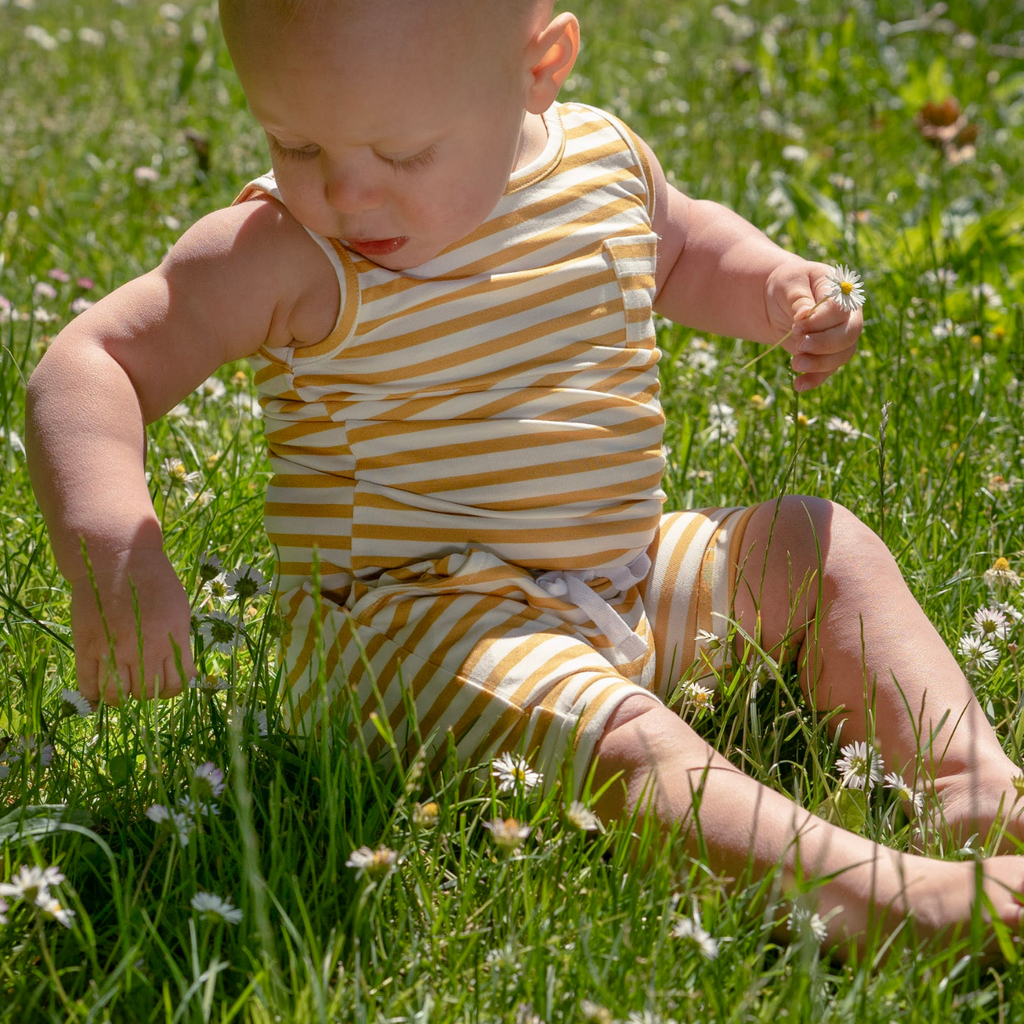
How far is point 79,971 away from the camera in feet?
4.47

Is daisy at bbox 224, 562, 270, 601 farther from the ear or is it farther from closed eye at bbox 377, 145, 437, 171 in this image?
the ear

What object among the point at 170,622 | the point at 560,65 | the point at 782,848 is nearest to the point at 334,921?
the point at 170,622

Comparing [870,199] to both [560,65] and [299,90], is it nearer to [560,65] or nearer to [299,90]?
[560,65]

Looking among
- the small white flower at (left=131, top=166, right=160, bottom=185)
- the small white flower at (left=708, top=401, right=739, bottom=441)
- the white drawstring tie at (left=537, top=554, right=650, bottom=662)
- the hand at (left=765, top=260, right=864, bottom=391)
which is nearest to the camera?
the white drawstring tie at (left=537, top=554, right=650, bottom=662)

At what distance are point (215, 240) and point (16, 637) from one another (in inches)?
25.5

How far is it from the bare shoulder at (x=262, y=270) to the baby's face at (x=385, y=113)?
0.20ft

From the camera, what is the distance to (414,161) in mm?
1718

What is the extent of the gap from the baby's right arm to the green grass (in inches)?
4.3

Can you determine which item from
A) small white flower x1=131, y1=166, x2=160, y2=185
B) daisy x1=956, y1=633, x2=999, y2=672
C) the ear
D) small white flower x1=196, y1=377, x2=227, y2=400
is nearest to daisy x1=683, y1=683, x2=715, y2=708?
daisy x1=956, y1=633, x2=999, y2=672

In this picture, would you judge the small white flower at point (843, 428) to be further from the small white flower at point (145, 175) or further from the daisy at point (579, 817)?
the small white flower at point (145, 175)

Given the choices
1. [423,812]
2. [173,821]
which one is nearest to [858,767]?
[423,812]

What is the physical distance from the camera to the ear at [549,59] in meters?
1.83

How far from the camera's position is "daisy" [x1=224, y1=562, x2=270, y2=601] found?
5.64 feet

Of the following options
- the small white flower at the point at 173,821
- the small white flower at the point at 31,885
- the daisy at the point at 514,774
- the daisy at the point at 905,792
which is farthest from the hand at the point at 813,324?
the small white flower at the point at 31,885
